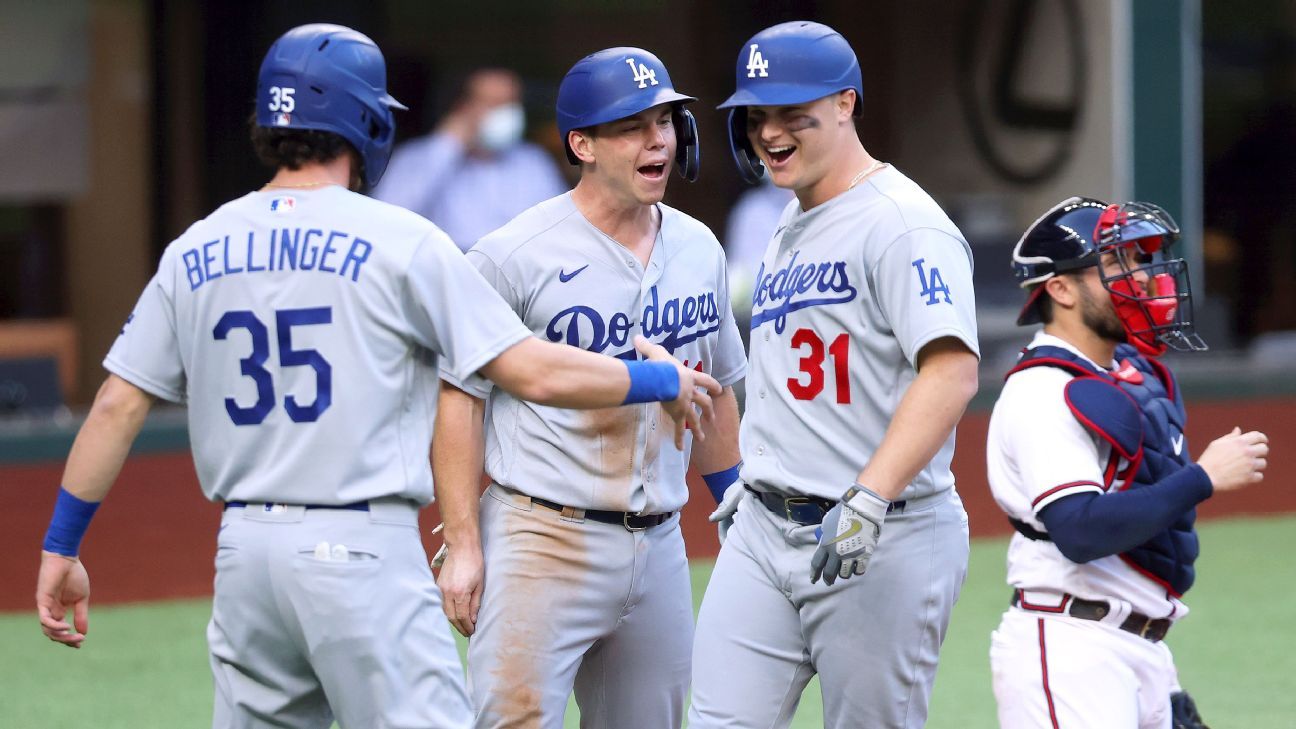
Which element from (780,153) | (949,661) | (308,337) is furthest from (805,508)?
(949,661)

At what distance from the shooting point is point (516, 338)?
336 centimetres

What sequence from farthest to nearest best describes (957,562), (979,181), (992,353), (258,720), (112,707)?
1. (979,181)
2. (992,353)
3. (112,707)
4. (957,562)
5. (258,720)

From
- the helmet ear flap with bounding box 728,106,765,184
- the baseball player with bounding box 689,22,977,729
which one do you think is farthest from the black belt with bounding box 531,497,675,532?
the helmet ear flap with bounding box 728,106,765,184

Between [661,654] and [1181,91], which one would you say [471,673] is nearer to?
[661,654]

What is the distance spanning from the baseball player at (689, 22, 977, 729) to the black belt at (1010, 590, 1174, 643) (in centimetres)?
29

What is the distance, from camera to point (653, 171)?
4.03m

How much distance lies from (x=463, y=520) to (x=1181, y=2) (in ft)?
27.0

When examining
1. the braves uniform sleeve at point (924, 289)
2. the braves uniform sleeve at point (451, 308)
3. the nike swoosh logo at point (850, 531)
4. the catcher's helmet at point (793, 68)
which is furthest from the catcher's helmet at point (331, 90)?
the nike swoosh logo at point (850, 531)

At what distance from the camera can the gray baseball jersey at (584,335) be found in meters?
3.96

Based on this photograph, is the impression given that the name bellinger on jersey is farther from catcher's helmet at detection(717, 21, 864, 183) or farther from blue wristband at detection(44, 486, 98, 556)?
catcher's helmet at detection(717, 21, 864, 183)

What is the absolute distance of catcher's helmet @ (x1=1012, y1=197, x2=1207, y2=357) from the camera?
11.7ft

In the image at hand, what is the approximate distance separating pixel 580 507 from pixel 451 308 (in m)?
0.83

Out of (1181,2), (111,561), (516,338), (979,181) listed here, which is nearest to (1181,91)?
(1181,2)

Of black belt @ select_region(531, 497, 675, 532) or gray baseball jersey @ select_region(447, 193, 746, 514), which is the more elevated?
gray baseball jersey @ select_region(447, 193, 746, 514)
